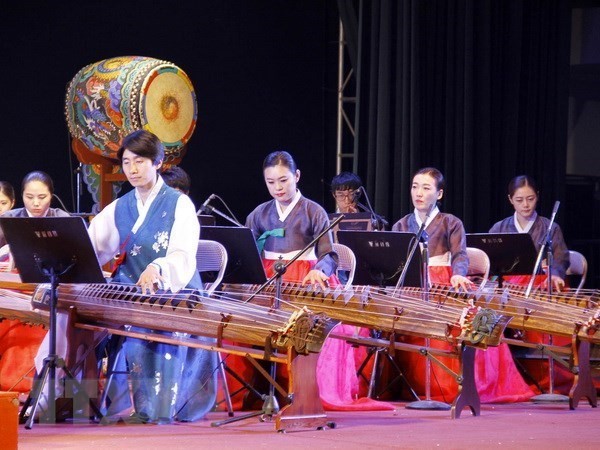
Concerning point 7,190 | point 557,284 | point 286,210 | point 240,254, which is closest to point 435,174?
point 286,210

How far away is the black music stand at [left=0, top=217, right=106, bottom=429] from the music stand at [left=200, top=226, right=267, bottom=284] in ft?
3.07

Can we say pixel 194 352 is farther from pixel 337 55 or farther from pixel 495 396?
pixel 337 55

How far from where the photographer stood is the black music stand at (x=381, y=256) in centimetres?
553

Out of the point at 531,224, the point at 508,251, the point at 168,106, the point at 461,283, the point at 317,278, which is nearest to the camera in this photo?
the point at 317,278

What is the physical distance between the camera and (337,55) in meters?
8.42

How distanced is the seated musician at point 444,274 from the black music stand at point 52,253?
7.86 ft

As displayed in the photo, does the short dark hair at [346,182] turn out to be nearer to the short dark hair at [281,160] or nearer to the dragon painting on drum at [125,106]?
the dragon painting on drum at [125,106]

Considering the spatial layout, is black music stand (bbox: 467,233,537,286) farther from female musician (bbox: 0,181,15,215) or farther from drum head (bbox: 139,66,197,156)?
female musician (bbox: 0,181,15,215)

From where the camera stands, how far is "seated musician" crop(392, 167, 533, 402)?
619 centimetres

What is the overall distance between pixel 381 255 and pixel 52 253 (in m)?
1.87

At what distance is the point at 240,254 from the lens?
5176 mm

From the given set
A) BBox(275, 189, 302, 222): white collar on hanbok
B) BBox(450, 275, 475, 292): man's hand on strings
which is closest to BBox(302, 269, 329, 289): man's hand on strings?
BBox(275, 189, 302, 222): white collar on hanbok

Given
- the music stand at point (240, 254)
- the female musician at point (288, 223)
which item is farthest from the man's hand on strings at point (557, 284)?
the music stand at point (240, 254)

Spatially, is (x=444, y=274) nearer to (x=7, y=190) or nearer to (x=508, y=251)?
(x=508, y=251)
